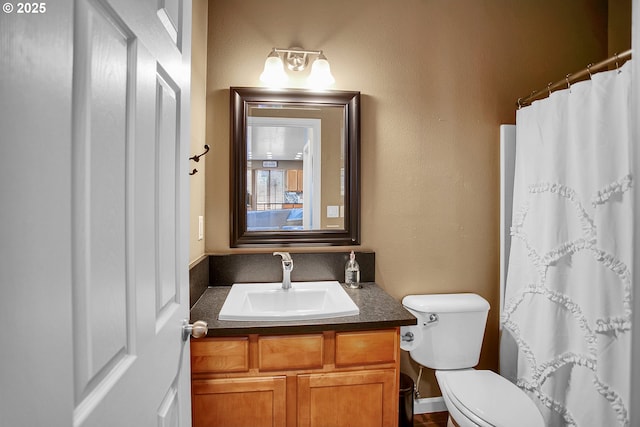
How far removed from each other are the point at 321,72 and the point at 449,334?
1.53m

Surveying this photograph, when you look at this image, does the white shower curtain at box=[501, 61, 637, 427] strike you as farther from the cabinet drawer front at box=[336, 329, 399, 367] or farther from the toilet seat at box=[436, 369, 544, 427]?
the cabinet drawer front at box=[336, 329, 399, 367]

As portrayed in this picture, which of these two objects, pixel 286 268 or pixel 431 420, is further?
pixel 431 420

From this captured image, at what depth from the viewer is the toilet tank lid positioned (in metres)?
1.71

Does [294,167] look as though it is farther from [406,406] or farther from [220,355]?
[406,406]

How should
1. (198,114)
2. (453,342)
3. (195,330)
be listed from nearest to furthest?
(195,330)
(198,114)
(453,342)

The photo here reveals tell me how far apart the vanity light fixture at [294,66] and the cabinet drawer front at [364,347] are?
49.9 inches

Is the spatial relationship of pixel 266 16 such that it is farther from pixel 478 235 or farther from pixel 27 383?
pixel 27 383

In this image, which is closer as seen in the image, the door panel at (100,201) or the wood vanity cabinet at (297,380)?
the door panel at (100,201)

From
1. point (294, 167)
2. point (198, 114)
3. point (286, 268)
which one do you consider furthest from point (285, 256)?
point (198, 114)

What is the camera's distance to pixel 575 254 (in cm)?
146

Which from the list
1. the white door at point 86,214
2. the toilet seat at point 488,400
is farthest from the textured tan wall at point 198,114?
the toilet seat at point 488,400

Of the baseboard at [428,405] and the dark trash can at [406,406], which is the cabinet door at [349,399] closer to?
the dark trash can at [406,406]

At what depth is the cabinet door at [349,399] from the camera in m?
1.27

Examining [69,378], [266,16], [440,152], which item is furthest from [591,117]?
[69,378]
